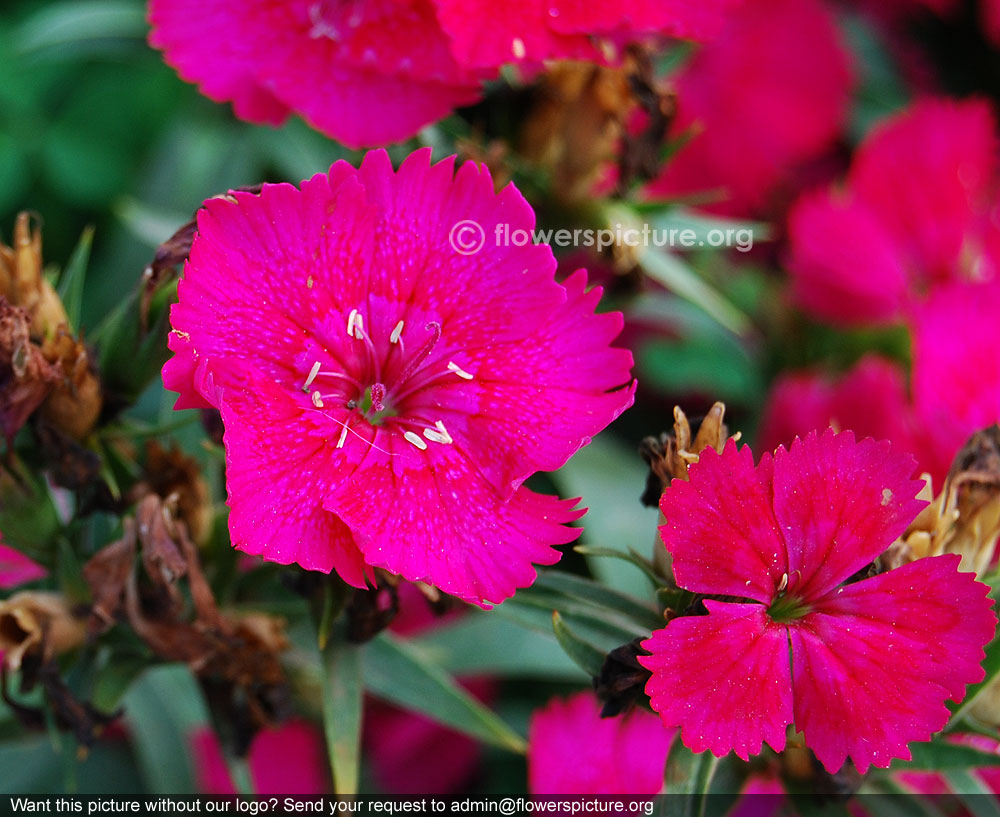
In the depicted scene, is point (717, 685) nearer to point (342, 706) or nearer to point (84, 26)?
point (342, 706)

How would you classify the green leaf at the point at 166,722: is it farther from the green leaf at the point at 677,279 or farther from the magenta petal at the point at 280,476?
→ the green leaf at the point at 677,279

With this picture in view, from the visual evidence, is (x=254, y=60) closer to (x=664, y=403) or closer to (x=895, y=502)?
(x=895, y=502)

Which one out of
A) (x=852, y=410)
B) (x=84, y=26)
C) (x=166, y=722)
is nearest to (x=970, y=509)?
(x=852, y=410)

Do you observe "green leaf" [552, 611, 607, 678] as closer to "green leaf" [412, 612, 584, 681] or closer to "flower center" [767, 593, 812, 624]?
"flower center" [767, 593, 812, 624]

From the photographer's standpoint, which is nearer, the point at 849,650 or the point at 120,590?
the point at 849,650

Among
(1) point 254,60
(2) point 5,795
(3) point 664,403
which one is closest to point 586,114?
(1) point 254,60

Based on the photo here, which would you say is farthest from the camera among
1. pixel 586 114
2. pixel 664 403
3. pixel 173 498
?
pixel 664 403

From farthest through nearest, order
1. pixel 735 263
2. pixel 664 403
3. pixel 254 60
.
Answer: pixel 735 263 < pixel 664 403 < pixel 254 60

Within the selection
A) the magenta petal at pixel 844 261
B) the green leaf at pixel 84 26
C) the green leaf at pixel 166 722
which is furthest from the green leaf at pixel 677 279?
the green leaf at pixel 84 26
